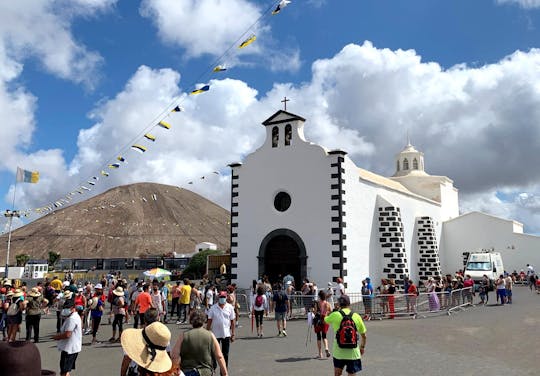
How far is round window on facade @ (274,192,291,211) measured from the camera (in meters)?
21.0

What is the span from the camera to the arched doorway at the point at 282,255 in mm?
20297

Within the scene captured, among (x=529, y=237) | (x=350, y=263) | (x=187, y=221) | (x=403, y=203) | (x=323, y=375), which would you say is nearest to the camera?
(x=323, y=375)

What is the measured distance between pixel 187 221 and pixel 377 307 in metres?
116

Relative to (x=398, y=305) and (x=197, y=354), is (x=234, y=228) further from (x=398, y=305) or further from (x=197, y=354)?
(x=197, y=354)

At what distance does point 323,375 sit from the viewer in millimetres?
8406

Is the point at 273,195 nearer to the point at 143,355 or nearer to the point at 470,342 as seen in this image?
the point at 470,342

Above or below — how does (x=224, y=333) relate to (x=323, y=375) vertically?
above

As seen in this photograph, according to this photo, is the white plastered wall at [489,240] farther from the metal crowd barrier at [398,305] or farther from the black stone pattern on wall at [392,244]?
the metal crowd barrier at [398,305]

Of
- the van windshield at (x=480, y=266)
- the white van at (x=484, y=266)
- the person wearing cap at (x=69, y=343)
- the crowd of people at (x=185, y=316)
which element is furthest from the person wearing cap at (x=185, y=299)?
the van windshield at (x=480, y=266)

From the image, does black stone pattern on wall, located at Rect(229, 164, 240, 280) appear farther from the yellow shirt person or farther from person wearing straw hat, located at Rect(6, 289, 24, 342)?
person wearing straw hat, located at Rect(6, 289, 24, 342)

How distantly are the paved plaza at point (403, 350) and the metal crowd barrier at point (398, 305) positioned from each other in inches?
37.2

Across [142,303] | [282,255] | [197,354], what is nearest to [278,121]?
[282,255]

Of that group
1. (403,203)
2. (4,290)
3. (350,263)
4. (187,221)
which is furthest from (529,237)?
(187,221)

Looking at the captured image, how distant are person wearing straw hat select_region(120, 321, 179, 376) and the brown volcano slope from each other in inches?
3677
